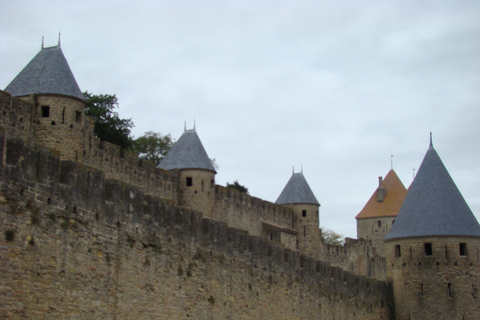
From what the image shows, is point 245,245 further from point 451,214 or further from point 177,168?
point 451,214

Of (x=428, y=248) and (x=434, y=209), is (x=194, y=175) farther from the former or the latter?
(x=434, y=209)

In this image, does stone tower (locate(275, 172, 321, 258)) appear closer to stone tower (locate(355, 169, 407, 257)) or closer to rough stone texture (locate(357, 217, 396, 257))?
rough stone texture (locate(357, 217, 396, 257))

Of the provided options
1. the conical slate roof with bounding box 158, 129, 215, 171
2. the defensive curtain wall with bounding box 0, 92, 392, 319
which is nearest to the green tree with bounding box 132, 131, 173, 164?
the conical slate roof with bounding box 158, 129, 215, 171

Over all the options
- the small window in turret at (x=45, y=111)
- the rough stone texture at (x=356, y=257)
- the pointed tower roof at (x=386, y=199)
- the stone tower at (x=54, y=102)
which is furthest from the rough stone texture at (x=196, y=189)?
the pointed tower roof at (x=386, y=199)

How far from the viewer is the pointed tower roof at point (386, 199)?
58253mm

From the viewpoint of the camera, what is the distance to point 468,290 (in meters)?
31.2

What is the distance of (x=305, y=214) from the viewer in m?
42.3

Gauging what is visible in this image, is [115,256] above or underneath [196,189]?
underneath

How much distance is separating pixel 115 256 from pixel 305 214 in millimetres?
26807

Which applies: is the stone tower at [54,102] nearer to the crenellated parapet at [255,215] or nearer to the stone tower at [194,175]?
the stone tower at [194,175]

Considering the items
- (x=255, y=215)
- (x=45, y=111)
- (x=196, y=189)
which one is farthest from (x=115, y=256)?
(x=255, y=215)

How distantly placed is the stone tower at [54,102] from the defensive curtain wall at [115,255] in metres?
0.58

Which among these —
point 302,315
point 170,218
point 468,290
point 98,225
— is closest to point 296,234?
point 468,290

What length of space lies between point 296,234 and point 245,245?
19946mm
